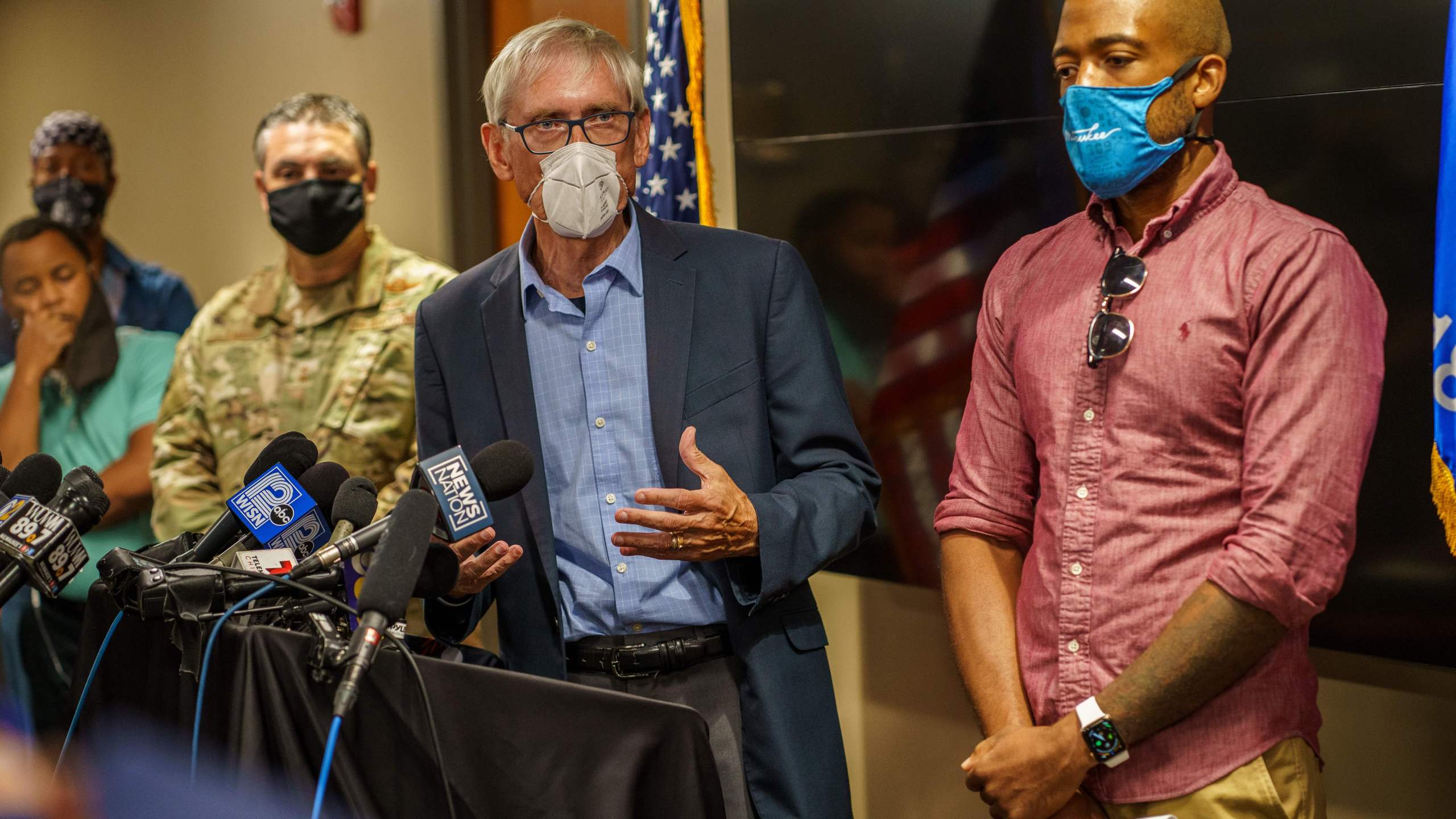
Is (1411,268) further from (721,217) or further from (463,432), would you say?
(721,217)

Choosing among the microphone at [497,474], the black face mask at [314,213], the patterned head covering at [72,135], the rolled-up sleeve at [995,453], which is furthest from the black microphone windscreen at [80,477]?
the patterned head covering at [72,135]

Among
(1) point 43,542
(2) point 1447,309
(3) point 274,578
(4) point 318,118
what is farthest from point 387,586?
(4) point 318,118

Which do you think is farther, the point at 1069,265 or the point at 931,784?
the point at 931,784

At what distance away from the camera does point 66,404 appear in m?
4.18

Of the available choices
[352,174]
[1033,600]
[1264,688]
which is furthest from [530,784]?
[352,174]

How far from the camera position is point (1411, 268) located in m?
2.18

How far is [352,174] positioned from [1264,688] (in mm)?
2907

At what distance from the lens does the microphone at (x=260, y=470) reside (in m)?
1.64

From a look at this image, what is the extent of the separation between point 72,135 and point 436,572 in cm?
437

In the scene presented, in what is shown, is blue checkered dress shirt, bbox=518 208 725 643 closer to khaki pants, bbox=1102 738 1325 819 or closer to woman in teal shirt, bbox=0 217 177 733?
khaki pants, bbox=1102 738 1325 819

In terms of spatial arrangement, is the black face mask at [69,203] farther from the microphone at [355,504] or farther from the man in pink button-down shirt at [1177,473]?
the man in pink button-down shirt at [1177,473]

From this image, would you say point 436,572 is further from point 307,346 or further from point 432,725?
point 307,346

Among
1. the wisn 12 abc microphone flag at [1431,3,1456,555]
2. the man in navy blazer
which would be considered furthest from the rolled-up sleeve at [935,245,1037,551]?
the wisn 12 abc microphone flag at [1431,3,1456,555]

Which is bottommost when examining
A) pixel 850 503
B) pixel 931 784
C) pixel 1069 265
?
pixel 931 784
